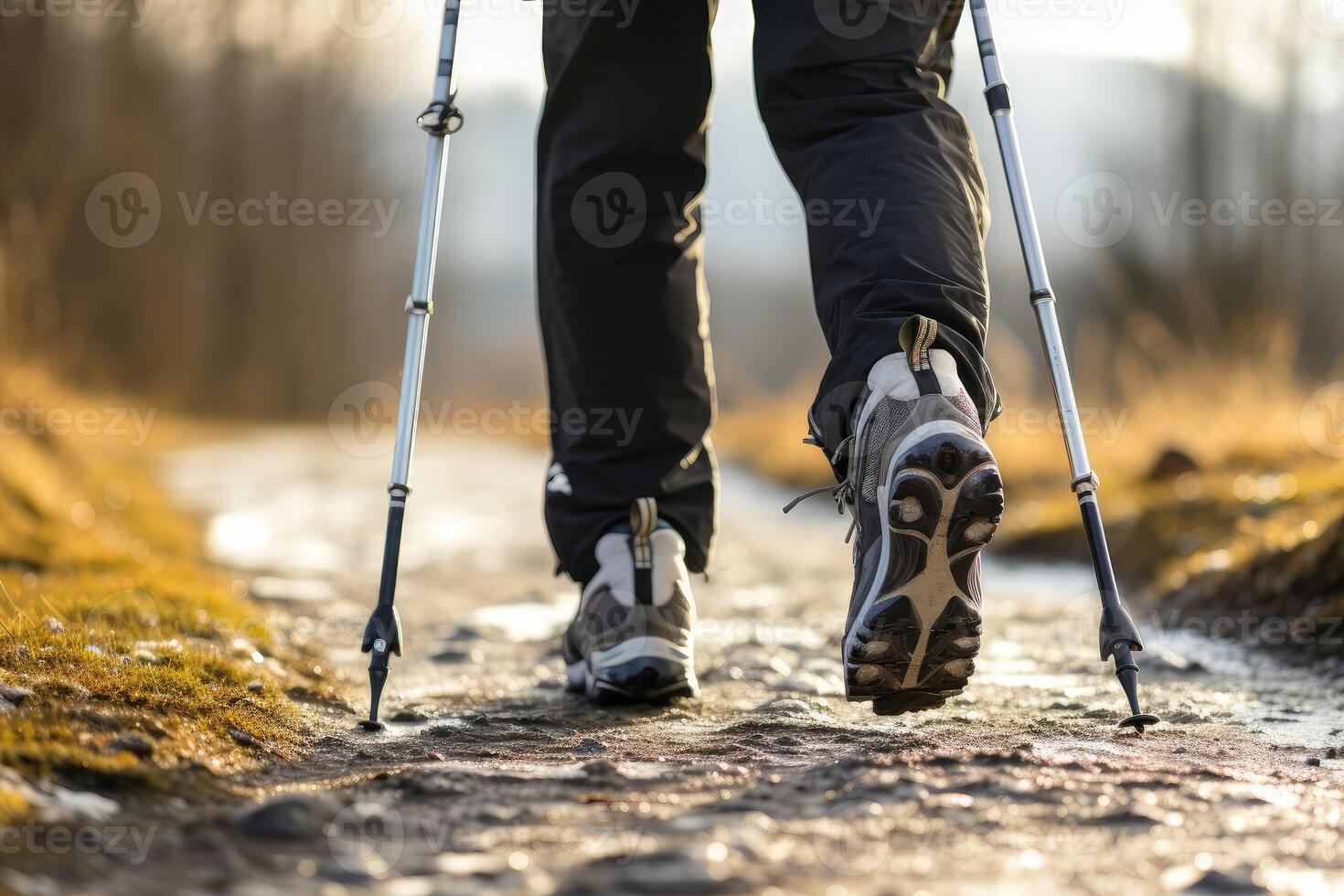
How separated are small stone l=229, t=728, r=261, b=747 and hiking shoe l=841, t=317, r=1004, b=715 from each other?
0.77 m

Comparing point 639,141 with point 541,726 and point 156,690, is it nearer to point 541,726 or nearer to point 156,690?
point 541,726

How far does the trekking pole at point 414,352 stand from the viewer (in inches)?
71.7

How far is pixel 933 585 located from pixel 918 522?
0.30ft

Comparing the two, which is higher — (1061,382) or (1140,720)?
(1061,382)

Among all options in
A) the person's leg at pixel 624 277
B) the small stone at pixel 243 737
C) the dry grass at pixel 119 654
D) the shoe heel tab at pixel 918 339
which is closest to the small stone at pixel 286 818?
the dry grass at pixel 119 654

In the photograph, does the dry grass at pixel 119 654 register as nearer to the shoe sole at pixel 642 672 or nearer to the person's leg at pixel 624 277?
the shoe sole at pixel 642 672

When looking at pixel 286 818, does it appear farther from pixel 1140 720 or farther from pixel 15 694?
pixel 1140 720

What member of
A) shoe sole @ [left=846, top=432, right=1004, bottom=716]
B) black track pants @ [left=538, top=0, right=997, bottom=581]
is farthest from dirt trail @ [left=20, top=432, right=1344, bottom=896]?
black track pants @ [left=538, top=0, right=997, bottom=581]

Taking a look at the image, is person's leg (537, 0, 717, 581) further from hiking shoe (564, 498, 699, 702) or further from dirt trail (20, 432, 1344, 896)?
dirt trail (20, 432, 1344, 896)

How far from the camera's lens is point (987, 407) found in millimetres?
1614

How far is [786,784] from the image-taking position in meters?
1.32

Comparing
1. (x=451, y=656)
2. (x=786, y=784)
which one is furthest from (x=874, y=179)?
(x=451, y=656)

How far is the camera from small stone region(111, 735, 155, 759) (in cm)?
132

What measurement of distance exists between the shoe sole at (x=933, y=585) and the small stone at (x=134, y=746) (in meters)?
0.83
